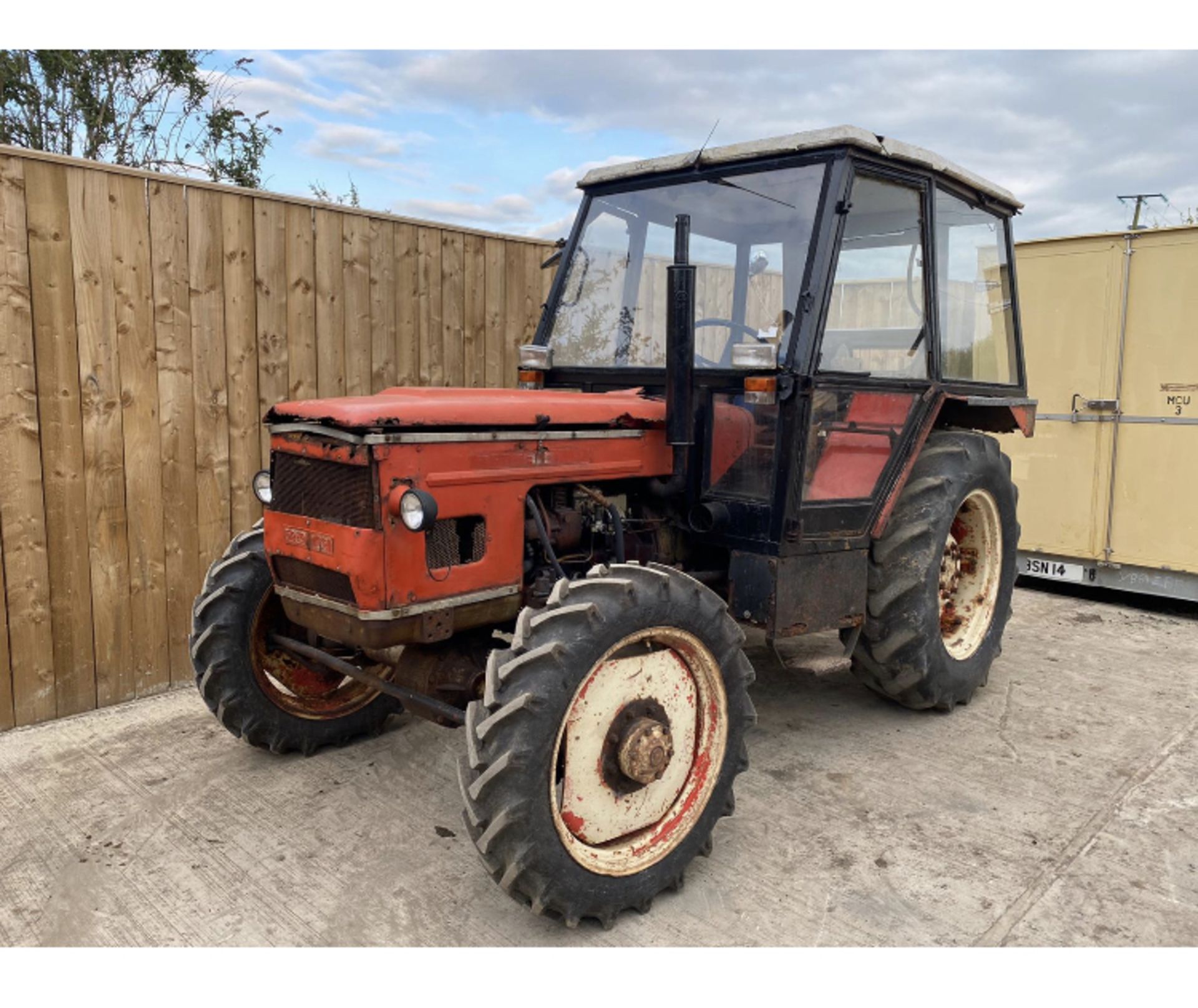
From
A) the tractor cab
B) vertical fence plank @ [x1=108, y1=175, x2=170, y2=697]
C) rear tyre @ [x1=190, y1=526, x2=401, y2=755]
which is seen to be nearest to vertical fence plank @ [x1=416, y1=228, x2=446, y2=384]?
the tractor cab

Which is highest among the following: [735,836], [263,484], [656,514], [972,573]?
[263,484]

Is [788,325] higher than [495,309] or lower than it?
lower

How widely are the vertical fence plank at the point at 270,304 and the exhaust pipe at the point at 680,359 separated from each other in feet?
6.86

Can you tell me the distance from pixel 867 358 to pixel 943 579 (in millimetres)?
1364

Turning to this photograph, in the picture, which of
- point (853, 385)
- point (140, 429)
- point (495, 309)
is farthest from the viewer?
point (495, 309)

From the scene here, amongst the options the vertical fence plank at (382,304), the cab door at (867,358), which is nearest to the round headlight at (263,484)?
the vertical fence plank at (382,304)

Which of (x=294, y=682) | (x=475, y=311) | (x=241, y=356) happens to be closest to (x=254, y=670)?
(x=294, y=682)

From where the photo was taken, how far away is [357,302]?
4.88m

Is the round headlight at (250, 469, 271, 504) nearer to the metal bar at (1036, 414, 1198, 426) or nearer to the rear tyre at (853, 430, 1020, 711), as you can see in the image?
the rear tyre at (853, 430, 1020, 711)

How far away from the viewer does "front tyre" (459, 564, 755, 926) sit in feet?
7.93

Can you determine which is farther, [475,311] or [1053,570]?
[1053,570]

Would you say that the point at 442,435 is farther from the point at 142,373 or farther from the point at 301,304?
the point at 301,304

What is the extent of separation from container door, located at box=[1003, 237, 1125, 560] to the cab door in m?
2.73

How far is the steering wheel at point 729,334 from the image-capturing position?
11.7 feet
